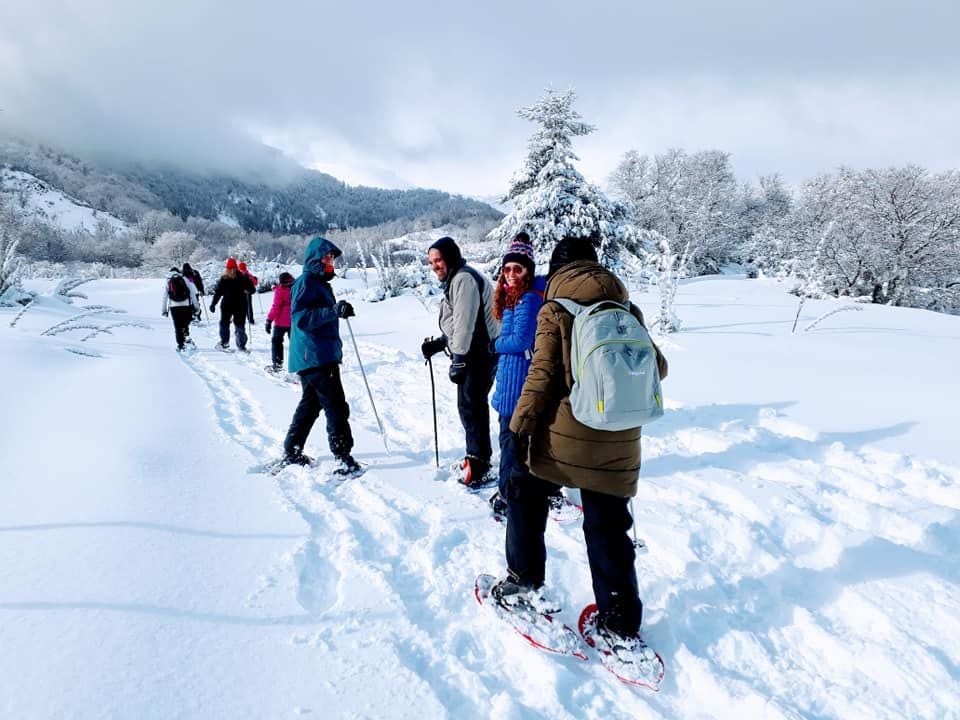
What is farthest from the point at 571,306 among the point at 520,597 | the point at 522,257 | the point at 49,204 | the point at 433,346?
the point at 49,204

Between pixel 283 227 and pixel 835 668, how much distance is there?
151976 mm

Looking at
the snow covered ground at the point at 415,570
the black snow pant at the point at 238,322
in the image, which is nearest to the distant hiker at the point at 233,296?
the black snow pant at the point at 238,322

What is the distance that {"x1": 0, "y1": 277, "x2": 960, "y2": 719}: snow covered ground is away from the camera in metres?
1.77

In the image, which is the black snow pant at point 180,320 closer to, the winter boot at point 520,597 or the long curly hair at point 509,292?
the long curly hair at point 509,292

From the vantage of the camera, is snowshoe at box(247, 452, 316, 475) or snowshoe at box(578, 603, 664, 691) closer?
snowshoe at box(578, 603, 664, 691)

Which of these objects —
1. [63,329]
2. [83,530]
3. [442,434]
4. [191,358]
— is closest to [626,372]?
[83,530]

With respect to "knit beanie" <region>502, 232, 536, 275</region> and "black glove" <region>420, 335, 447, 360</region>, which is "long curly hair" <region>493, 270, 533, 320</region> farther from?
"black glove" <region>420, 335, 447, 360</region>

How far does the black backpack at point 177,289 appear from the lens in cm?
887

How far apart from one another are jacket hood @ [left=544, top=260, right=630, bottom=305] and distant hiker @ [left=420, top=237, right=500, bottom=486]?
133cm

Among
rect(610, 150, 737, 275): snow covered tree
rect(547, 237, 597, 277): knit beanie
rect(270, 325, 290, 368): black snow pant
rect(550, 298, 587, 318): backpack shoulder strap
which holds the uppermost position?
rect(610, 150, 737, 275): snow covered tree

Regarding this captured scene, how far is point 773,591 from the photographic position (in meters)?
2.47

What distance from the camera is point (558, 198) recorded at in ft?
57.9

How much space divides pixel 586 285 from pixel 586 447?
669 millimetres

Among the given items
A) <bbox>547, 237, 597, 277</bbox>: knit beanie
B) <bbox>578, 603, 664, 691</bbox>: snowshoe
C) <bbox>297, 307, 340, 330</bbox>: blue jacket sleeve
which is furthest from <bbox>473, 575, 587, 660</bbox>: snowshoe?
<bbox>297, 307, 340, 330</bbox>: blue jacket sleeve
